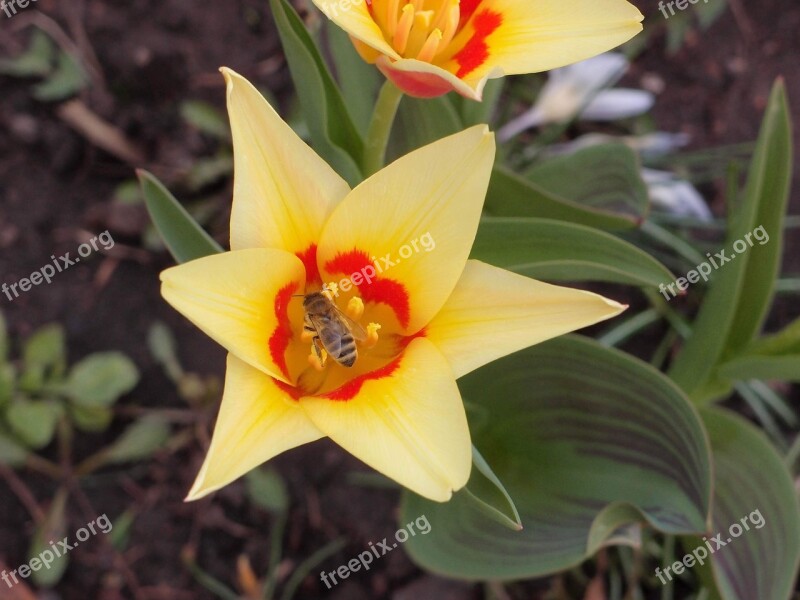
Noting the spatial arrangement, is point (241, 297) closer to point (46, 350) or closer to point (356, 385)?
point (356, 385)

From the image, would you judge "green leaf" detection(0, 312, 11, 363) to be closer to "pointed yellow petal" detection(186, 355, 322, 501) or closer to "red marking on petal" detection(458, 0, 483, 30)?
"pointed yellow petal" detection(186, 355, 322, 501)

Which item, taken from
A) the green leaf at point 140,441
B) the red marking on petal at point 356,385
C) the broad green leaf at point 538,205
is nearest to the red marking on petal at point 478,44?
the broad green leaf at point 538,205

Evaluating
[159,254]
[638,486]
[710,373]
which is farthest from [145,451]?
[710,373]

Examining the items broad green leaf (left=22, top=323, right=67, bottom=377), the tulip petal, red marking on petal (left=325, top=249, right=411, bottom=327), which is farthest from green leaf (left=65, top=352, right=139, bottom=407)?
the tulip petal

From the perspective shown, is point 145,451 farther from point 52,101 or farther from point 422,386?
point 422,386

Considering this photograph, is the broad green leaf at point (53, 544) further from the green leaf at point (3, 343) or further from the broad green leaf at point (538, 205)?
the broad green leaf at point (538, 205)
